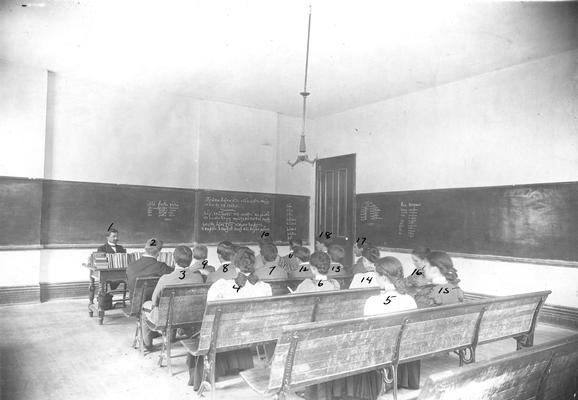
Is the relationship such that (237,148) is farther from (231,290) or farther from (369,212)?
(231,290)

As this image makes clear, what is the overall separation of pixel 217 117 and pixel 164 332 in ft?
16.1

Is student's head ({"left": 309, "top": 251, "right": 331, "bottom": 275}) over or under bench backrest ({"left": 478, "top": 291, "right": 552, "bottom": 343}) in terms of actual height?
over

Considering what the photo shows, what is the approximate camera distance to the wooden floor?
293 cm

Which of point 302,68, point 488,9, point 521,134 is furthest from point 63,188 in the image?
point 521,134

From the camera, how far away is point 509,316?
2.97m

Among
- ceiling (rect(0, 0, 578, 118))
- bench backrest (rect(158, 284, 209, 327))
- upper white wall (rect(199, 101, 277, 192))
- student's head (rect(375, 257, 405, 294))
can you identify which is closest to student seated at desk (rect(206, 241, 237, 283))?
bench backrest (rect(158, 284, 209, 327))

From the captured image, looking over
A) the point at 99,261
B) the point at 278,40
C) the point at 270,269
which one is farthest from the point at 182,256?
the point at 278,40

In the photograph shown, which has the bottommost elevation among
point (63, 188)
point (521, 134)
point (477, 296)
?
point (477, 296)

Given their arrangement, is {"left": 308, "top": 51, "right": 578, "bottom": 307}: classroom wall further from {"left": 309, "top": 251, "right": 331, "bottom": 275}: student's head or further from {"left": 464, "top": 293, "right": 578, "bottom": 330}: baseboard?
{"left": 309, "top": 251, "right": 331, "bottom": 275}: student's head

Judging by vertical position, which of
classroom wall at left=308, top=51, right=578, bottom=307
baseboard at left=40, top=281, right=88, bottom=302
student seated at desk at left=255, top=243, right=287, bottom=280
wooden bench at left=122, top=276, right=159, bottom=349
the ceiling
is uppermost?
the ceiling

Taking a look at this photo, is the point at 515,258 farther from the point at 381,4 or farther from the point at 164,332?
the point at 164,332

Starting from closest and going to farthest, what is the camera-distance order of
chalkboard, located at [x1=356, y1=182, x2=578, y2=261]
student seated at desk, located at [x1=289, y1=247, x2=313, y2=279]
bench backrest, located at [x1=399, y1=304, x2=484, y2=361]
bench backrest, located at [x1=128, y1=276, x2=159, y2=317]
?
bench backrest, located at [x1=399, y1=304, x2=484, y2=361]
bench backrest, located at [x1=128, y1=276, x2=159, y2=317]
student seated at desk, located at [x1=289, y1=247, x2=313, y2=279]
chalkboard, located at [x1=356, y1=182, x2=578, y2=261]

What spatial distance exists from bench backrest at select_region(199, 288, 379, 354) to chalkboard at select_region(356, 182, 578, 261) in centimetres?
323

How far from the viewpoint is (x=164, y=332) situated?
3.28 m
